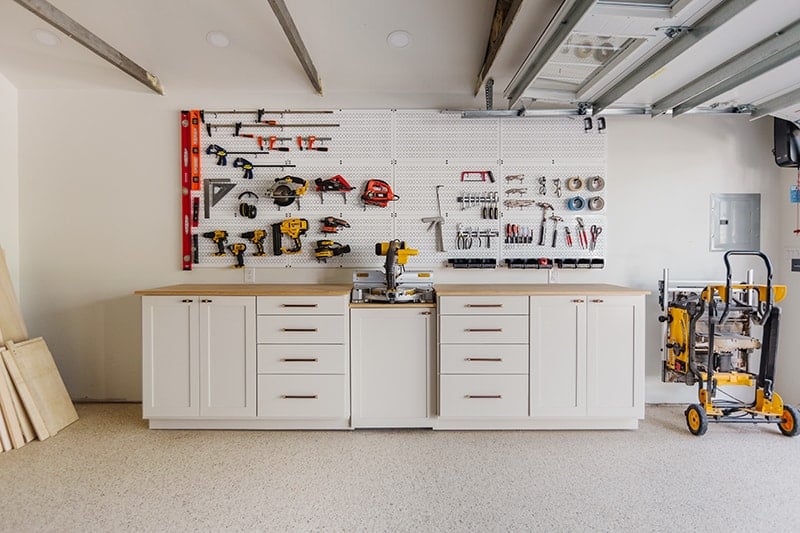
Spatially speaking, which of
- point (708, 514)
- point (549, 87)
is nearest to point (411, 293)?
point (549, 87)

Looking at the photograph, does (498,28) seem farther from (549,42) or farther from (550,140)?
(550,140)

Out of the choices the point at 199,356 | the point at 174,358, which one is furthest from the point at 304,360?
the point at 174,358

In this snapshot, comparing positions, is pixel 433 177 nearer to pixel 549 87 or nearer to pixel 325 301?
pixel 549 87

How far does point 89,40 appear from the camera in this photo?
2.68 m

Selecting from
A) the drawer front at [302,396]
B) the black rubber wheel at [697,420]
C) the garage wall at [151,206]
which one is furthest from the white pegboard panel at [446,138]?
the black rubber wheel at [697,420]

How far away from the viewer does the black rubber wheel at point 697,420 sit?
269 centimetres

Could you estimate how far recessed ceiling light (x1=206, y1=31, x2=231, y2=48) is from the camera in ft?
9.20

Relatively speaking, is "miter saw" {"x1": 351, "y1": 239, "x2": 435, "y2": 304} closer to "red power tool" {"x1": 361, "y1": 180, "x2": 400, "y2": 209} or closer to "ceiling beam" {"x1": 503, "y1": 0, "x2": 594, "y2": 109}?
"red power tool" {"x1": 361, "y1": 180, "x2": 400, "y2": 209}

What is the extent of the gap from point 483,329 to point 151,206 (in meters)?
2.96

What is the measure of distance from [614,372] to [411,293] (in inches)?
61.2

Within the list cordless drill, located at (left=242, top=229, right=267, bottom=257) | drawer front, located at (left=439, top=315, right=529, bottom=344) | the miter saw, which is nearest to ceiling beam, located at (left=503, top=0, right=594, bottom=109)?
the miter saw

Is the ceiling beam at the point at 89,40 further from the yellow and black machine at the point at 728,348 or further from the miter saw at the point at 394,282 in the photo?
the yellow and black machine at the point at 728,348

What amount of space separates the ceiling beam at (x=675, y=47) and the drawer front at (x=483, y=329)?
1.77 metres

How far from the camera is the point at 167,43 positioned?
288 cm
